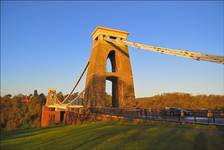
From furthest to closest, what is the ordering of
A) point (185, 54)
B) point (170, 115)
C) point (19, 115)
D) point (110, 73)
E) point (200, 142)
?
point (19, 115), point (110, 73), point (185, 54), point (170, 115), point (200, 142)

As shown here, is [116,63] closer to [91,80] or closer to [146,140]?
[91,80]

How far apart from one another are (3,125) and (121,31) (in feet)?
147

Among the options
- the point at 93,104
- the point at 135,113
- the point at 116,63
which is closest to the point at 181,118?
the point at 135,113

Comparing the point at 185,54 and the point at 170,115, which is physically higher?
the point at 185,54

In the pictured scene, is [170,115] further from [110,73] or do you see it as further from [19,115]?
[19,115]

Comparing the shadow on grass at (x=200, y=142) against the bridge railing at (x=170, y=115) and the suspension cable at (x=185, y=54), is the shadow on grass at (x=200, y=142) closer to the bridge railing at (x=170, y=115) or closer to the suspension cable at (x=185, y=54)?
the bridge railing at (x=170, y=115)

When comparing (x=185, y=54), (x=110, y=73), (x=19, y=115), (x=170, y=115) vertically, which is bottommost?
(x=19, y=115)

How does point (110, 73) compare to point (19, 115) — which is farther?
point (19, 115)

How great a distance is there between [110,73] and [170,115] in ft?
48.9

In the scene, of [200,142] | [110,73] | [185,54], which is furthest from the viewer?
[110,73]

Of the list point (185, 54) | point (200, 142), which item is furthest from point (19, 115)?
point (200, 142)

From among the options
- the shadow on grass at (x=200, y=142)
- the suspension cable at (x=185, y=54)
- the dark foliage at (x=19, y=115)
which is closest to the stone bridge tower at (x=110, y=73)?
the suspension cable at (x=185, y=54)

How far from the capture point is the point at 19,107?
76062 millimetres

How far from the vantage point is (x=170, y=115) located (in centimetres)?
1794
